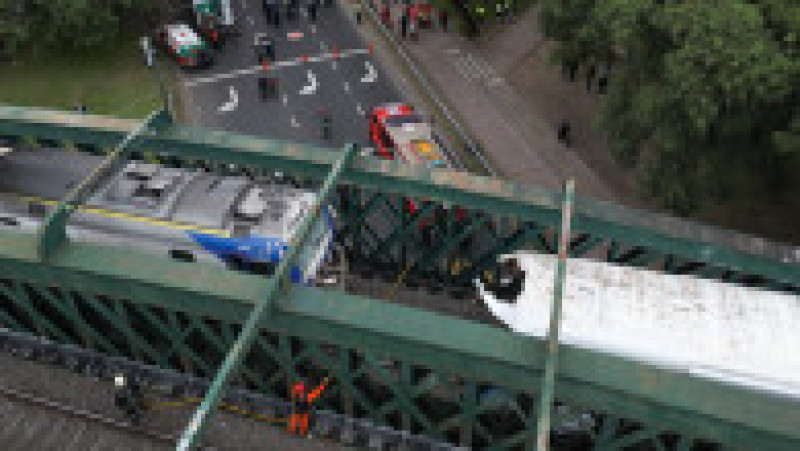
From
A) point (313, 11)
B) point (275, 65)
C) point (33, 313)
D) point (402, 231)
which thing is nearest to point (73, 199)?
point (33, 313)

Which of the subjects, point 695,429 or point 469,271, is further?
point 469,271

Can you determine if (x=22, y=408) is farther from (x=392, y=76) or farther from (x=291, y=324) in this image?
(x=392, y=76)

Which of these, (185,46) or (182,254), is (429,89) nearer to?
(185,46)

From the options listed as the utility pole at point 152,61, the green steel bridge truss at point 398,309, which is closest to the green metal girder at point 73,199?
the green steel bridge truss at point 398,309

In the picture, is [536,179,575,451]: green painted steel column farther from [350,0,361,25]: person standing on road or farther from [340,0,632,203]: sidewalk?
[350,0,361,25]: person standing on road

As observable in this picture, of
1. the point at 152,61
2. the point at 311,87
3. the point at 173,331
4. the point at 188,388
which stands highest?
the point at 152,61

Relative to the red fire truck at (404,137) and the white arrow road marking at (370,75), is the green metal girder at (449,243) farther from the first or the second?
the white arrow road marking at (370,75)

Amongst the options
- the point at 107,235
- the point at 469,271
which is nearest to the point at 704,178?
the point at 469,271
